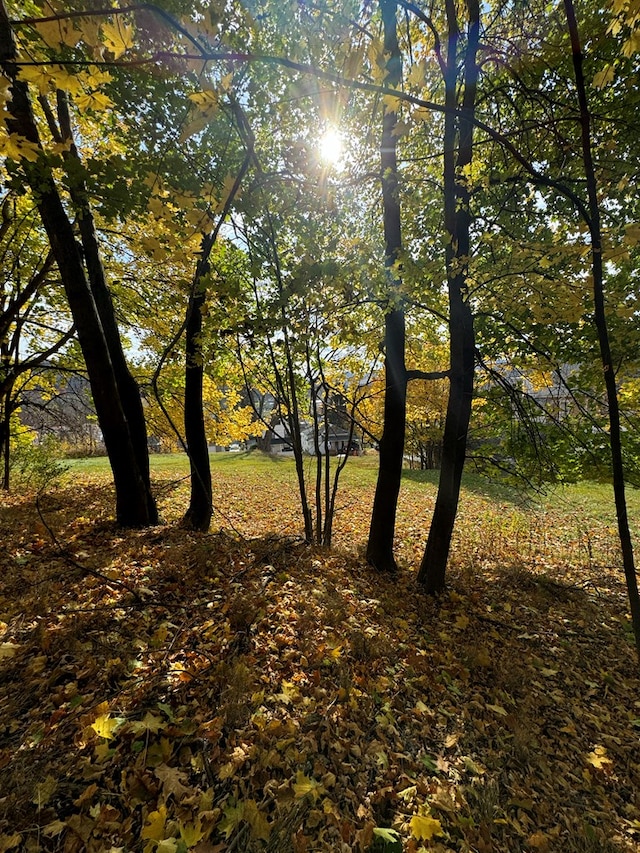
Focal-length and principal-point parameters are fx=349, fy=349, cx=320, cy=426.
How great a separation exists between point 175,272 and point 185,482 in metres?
7.62

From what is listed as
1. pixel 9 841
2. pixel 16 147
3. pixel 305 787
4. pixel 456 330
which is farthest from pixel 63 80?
pixel 456 330

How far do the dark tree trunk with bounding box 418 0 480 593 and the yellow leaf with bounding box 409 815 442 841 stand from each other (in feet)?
9.97

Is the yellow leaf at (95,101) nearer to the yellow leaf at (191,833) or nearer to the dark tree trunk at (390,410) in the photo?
the yellow leaf at (191,833)

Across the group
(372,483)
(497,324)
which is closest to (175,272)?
(497,324)

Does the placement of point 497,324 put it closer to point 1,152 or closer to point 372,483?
point 1,152

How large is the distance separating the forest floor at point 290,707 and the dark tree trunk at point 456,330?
2.64ft

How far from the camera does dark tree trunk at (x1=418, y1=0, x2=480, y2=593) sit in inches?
142

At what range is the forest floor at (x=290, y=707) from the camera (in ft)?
5.85

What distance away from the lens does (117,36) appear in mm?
1104

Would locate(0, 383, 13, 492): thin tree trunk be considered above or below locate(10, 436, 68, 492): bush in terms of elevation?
above

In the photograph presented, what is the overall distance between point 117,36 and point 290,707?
3.54m

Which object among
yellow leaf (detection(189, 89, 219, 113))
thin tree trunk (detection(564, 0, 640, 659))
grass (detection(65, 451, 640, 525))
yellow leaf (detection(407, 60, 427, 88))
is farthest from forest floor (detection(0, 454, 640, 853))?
grass (detection(65, 451, 640, 525))

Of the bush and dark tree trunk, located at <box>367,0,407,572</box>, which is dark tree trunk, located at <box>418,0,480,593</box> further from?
the bush

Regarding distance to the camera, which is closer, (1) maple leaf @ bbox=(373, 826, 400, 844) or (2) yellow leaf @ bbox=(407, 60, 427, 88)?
(2) yellow leaf @ bbox=(407, 60, 427, 88)
